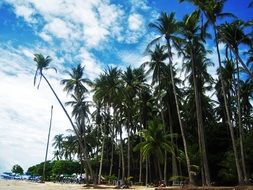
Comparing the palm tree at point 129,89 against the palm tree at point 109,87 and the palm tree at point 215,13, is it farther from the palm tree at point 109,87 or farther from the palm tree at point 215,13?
the palm tree at point 215,13

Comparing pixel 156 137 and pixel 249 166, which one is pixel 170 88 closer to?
pixel 156 137

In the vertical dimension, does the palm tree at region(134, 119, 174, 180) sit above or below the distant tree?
below

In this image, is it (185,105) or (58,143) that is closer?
(185,105)

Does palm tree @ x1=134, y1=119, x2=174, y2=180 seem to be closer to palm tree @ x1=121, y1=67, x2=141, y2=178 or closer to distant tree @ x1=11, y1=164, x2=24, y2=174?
palm tree @ x1=121, y1=67, x2=141, y2=178

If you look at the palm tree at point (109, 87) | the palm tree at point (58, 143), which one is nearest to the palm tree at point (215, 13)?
the palm tree at point (109, 87)

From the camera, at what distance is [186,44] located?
43.2 metres

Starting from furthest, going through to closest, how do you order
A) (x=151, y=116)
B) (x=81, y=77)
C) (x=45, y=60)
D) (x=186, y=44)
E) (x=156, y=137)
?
1. (x=151, y=116)
2. (x=81, y=77)
3. (x=45, y=60)
4. (x=156, y=137)
5. (x=186, y=44)

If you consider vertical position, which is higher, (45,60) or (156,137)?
(45,60)

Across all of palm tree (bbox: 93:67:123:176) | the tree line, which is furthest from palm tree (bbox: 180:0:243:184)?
palm tree (bbox: 93:67:123:176)

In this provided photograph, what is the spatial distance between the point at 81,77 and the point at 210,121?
21.2 metres

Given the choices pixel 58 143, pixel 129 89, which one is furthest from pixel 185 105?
pixel 58 143

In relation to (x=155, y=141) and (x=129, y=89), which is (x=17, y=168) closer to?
(x=129, y=89)

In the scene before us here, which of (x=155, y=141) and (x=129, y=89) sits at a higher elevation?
(x=129, y=89)

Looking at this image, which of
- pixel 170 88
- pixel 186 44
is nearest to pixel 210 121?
pixel 170 88
